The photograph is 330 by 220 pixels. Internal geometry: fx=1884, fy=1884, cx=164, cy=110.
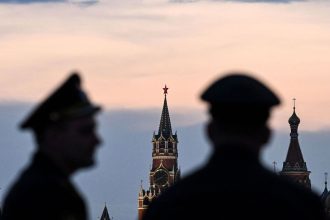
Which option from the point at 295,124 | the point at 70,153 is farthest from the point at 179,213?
the point at 295,124

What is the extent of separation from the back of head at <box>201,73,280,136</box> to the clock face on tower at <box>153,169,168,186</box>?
15465 cm

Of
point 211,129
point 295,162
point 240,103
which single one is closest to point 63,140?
point 211,129

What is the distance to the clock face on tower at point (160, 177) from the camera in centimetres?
16388

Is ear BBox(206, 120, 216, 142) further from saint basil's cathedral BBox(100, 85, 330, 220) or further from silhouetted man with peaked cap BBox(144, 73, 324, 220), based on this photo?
saint basil's cathedral BBox(100, 85, 330, 220)

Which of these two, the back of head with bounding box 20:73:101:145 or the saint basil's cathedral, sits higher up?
the saint basil's cathedral

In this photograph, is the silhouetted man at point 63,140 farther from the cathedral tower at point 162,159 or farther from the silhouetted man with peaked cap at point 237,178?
the cathedral tower at point 162,159

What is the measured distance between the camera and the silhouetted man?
8.73 m

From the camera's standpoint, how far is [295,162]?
161 meters

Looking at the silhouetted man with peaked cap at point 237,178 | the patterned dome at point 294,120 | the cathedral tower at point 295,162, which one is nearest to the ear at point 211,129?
the silhouetted man with peaked cap at point 237,178

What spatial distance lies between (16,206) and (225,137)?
100cm

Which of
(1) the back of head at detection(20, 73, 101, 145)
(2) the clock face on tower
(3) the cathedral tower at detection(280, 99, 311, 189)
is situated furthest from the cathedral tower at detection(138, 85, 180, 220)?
(1) the back of head at detection(20, 73, 101, 145)

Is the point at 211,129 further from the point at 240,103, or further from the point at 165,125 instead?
the point at 165,125

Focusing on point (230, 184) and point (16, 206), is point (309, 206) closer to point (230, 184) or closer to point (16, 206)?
point (230, 184)

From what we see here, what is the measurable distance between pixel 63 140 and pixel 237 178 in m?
0.92
